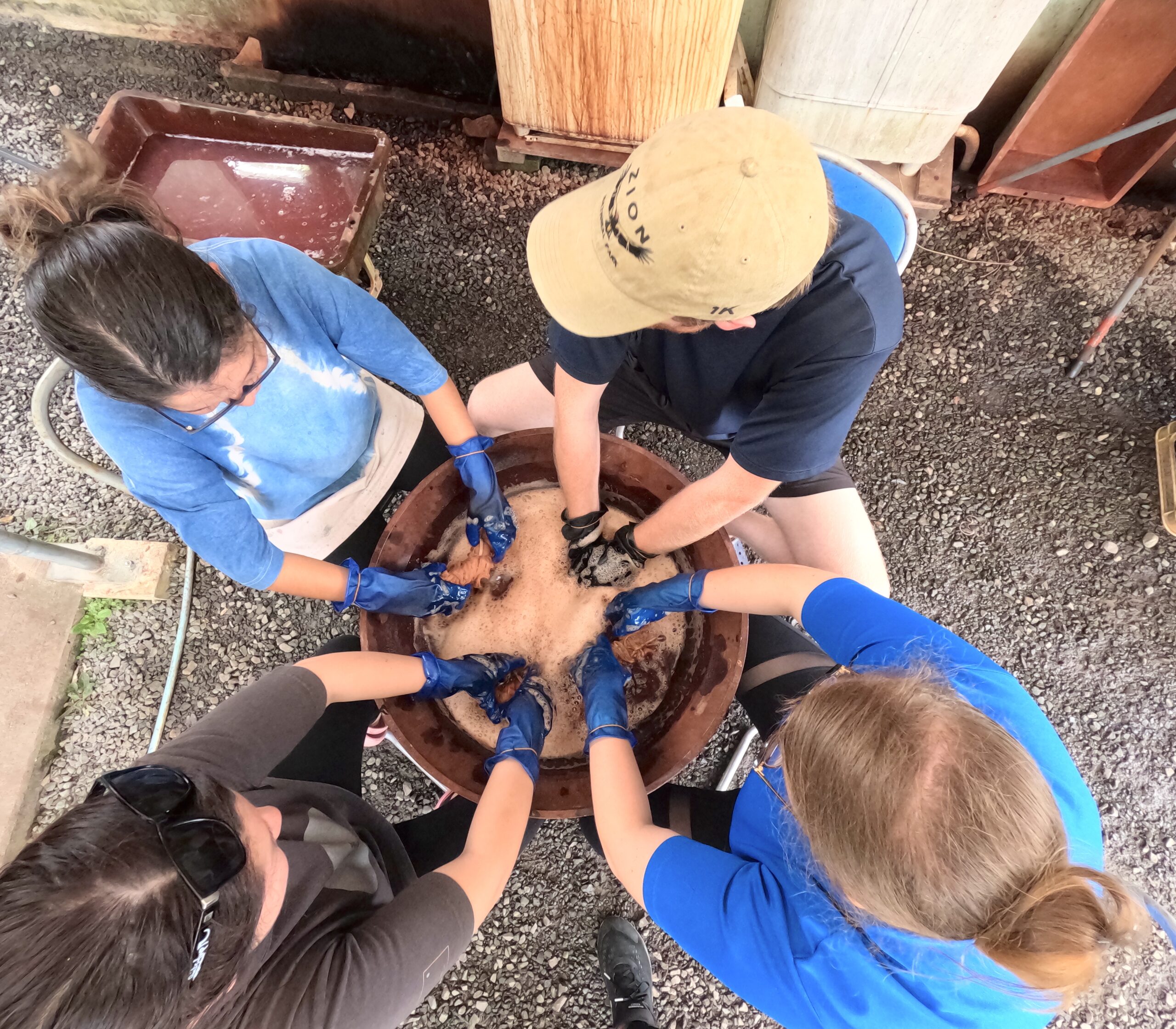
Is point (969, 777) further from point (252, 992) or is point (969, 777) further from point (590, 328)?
point (252, 992)

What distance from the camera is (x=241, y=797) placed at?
90cm

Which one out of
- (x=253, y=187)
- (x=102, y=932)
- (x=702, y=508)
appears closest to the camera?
(x=102, y=932)

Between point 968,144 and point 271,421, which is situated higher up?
point 968,144

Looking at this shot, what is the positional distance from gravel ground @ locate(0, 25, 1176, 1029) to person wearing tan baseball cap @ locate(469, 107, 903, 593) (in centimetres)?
59

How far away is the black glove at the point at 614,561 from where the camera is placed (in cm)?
145

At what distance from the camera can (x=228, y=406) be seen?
3.55 feet

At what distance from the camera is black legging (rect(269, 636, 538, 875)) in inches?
51.2

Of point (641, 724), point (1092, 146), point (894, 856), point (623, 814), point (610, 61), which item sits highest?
point (1092, 146)

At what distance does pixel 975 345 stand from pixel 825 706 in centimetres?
172

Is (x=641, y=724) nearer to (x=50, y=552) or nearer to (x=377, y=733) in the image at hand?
(x=377, y=733)

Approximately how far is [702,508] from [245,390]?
32.7 inches

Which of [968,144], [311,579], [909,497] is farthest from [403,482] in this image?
[968,144]

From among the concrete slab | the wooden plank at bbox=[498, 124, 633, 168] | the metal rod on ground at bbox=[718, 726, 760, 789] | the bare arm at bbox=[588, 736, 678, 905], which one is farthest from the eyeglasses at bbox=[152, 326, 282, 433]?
the metal rod on ground at bbox=[718, 726, 760, 789]

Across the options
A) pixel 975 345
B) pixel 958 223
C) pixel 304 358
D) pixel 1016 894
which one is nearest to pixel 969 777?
pixel 1016 894
